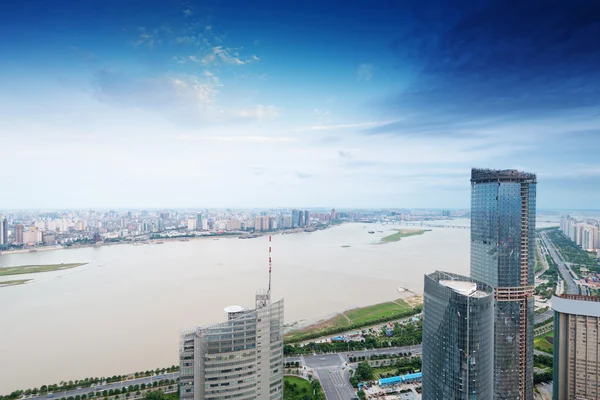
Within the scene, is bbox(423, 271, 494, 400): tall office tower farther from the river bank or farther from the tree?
the river bank

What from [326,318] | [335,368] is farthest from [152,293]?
[335,368]

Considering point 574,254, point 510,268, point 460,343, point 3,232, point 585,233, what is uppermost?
point 510,268

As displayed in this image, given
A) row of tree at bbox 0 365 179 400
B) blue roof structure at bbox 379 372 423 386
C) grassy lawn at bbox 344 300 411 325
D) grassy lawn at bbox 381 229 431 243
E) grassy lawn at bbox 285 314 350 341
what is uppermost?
grassy lawn at bbox 381 229 431 243

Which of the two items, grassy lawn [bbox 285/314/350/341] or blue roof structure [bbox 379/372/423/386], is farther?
grassy lawn [bbox 285/314/350/341]

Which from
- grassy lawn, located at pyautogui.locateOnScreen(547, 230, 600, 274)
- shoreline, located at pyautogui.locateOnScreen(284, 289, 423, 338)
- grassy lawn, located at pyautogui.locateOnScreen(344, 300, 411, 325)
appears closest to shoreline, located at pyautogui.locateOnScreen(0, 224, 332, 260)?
shoreline, located at pyautogui.locateOnScreen(284, 289, 423, 338)

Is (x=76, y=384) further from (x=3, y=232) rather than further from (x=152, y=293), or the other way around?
(x=3, y=232)

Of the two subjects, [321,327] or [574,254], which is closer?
[321,327]

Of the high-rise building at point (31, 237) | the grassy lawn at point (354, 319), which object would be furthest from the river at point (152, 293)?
the high-rise building at point (31, 237)
